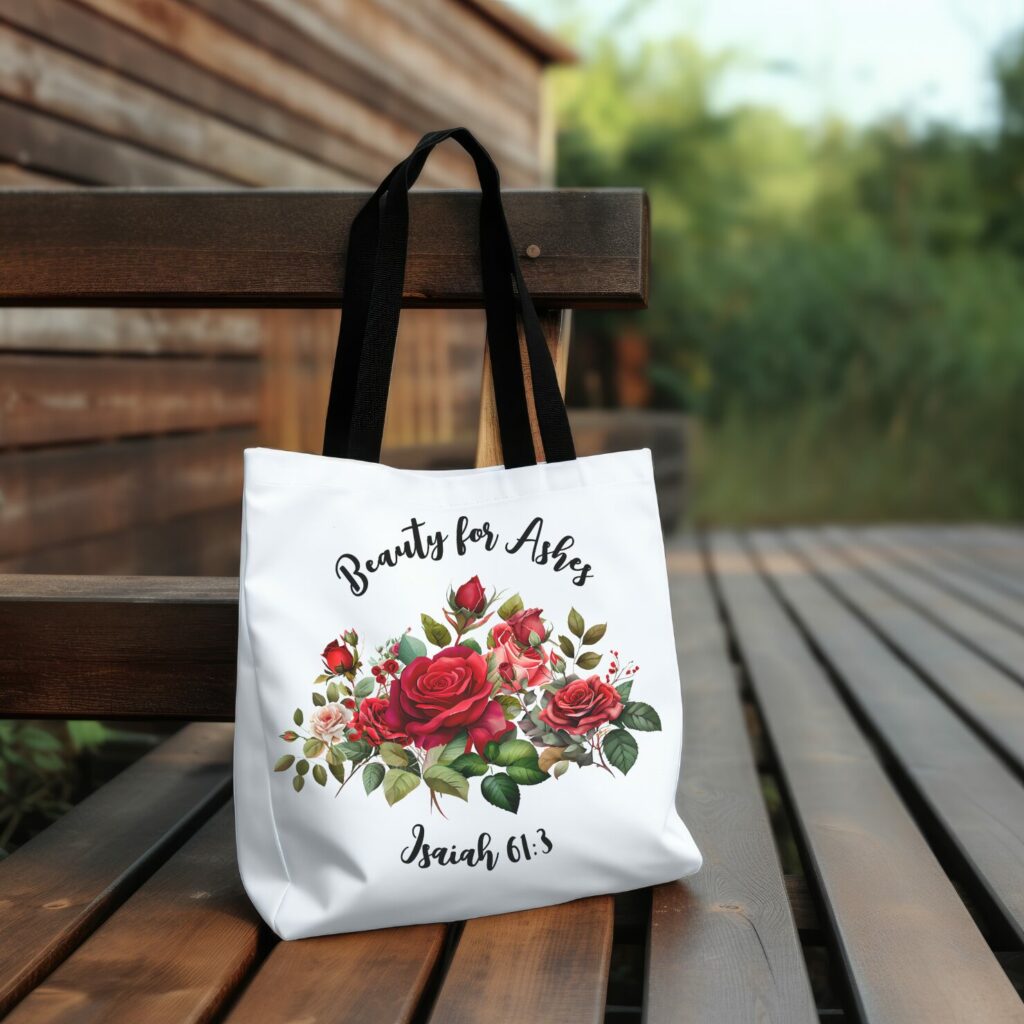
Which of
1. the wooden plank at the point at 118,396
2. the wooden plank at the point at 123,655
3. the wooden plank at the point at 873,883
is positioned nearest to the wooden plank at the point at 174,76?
the wooden plank at the point at 118,396

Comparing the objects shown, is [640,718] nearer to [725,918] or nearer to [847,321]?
[725,918]

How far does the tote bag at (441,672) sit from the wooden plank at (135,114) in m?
1.35

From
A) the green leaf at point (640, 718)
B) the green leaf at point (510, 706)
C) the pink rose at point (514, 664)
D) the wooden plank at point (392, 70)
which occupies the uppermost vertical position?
the wooden plank at point (392, 70)

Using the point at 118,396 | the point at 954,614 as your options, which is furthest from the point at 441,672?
the point at 954,614

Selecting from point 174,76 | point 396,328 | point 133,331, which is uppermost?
point 174,76

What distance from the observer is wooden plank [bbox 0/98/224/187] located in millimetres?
2105

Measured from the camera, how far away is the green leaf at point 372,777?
1047 millimetres

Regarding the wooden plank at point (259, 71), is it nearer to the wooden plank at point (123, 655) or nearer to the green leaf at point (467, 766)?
the wooden plank at point (123, 655)

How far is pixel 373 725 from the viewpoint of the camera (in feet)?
3.47

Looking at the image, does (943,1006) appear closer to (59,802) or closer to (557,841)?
(557,841)

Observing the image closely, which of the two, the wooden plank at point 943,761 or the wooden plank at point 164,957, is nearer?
the wooden plank at point 164,957

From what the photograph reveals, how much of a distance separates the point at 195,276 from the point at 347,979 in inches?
27.8

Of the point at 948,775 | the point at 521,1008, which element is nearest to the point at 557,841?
the point at 521,1008

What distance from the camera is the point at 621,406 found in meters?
9.24
